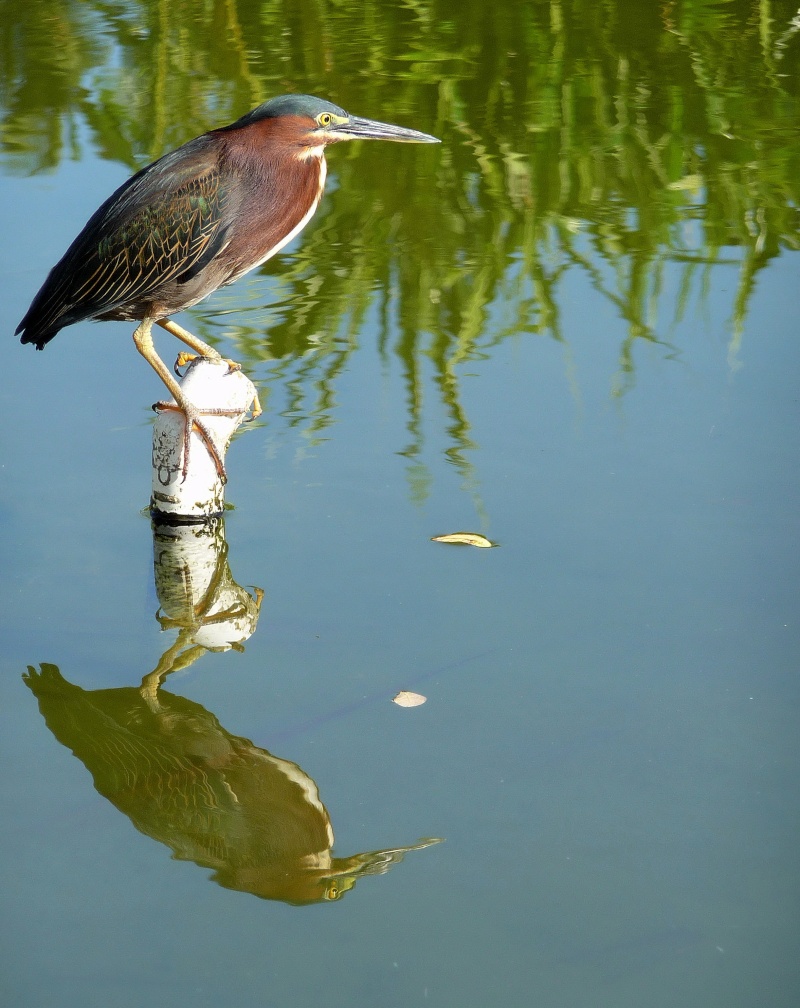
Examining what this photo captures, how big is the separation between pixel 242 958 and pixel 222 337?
304 centimetres

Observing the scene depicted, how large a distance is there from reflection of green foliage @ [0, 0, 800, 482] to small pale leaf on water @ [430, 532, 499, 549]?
1.56ft

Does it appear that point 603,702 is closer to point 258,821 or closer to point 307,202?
point 258,821

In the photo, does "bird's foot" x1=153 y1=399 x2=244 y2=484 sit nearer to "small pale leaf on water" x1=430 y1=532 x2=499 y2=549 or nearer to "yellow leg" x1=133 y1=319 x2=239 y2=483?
"yellow leg" x1=133 y1=319 x2=239 y2=483

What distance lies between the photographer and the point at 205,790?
282 centimetres

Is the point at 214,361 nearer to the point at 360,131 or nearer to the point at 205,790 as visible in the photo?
the point at 360,131

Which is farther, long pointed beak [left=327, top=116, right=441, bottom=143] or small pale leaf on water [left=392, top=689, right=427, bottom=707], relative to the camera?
long pointed beak [left=327, top=116, right=441, bottom=143]

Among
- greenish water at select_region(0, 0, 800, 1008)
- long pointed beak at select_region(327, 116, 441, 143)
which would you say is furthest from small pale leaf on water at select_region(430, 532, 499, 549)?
long pointed beak at select_region(327, 116, 441, 143)

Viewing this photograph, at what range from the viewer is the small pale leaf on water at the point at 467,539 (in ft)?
11.9

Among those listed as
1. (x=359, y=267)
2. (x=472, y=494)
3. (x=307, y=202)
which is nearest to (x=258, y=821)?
(x=472, y=494)

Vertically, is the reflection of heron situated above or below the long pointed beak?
below

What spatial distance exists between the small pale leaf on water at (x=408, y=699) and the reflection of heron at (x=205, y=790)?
12.3 inches

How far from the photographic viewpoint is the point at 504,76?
24.4 ft

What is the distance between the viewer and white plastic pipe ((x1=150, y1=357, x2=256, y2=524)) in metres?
3.66

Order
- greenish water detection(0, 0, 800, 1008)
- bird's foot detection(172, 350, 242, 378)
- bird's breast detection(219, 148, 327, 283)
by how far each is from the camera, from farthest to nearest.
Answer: bird's foot detection(172, 350, 242, 378) → bird's breast detection(219, 148, 327, 283) → greenish water detection(0, 0, 800, 1008)
